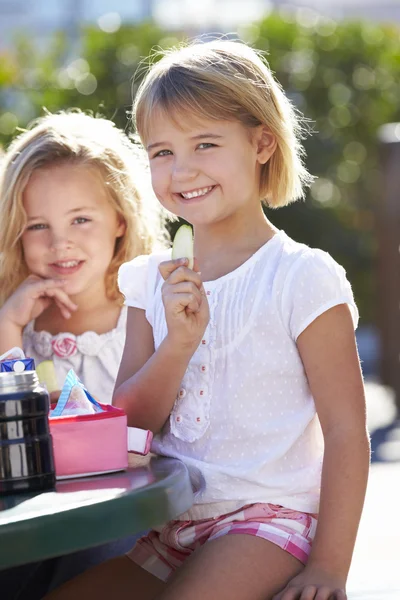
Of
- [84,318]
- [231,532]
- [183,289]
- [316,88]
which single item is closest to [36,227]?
[84,318]

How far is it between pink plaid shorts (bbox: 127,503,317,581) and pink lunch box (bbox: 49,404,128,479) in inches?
17.0

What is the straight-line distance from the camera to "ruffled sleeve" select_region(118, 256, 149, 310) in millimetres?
2922

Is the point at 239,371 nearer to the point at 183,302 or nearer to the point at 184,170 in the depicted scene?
the point at 183,302

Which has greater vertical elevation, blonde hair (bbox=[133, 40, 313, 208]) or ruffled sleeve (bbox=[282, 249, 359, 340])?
blonde hair (bbox=[133, 40, 313, 208])

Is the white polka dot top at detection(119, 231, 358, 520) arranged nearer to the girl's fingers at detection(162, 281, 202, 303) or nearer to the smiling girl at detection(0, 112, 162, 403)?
the girl's fingers at detection(162, 281, 202, 303)

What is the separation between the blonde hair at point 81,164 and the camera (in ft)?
11.0

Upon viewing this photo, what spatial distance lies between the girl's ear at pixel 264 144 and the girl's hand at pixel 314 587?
1.02m

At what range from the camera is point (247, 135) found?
272 centimetres

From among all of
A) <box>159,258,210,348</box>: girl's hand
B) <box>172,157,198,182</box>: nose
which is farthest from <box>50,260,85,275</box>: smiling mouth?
<box>159,258,210,348</box>: girl's hand

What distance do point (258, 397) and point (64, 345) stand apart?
1010 mm

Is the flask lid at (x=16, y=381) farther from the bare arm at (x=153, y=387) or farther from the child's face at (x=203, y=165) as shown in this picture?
the child's face at (x=203, y=165)

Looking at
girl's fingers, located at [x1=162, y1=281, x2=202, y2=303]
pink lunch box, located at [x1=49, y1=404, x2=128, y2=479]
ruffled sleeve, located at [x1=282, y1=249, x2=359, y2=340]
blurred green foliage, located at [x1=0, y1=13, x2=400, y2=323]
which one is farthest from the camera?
blurred green foliage, located at [x1=0, y1=13, x2=400, y2=323]

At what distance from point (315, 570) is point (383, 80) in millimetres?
11529

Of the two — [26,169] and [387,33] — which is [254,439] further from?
[387,33]
